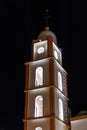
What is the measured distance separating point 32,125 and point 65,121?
2.85 metres

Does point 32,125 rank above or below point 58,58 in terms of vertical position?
below

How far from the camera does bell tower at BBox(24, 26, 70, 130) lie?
22109mm

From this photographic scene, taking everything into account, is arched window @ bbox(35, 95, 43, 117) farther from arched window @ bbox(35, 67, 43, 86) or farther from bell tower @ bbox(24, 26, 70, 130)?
arched window @ bbox(35, 67, 43, 86)

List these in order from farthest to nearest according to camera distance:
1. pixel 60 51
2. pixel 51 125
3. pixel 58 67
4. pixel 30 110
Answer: pixel 60 51
pixel 58 67
pixel 30 110
pixel 51 125

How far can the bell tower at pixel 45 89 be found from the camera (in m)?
22.1

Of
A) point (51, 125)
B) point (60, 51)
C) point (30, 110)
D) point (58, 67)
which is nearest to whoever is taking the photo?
point (51, 125)

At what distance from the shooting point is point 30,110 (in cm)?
2305

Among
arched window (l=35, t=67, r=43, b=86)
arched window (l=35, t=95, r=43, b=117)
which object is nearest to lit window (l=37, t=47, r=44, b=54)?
arched window (l=35, t=67, r=43, b=86)

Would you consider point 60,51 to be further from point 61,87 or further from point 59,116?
point 59,116

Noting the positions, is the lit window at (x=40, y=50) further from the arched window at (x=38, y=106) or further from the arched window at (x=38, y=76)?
the arched window at (x=38, y=106)

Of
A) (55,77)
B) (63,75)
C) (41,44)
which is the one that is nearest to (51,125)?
(55,77)

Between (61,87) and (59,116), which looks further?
(61,87)

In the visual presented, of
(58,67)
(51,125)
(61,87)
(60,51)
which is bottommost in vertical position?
(51,125)

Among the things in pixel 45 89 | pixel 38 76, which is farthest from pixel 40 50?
pixel 45 89
